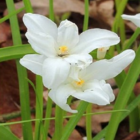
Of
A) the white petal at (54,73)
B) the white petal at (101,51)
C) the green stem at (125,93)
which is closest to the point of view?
the white petal at (54,73)

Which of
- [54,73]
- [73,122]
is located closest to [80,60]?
[54,73]

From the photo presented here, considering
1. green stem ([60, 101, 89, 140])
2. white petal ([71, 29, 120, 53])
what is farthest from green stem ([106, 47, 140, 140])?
white petal ([71, 29, 120, 53])

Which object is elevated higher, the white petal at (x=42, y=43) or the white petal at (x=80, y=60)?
the white petal at (x=42, y=43)

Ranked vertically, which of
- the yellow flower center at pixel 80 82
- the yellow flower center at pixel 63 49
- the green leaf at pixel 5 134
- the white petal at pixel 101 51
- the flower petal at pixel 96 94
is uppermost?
the yellow flower center at pixel 63 49

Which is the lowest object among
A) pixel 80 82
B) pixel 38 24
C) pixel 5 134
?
pixel 5 134

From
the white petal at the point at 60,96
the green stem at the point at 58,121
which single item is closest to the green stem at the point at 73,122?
the green stem at the point at 58,121

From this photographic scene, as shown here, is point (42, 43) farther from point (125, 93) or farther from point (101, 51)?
point (125, 93)

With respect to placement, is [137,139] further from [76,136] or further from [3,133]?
[3,133]

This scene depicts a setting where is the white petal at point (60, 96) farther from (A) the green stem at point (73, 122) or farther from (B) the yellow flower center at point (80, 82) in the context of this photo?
(A) the green stem at point (73, 122)
